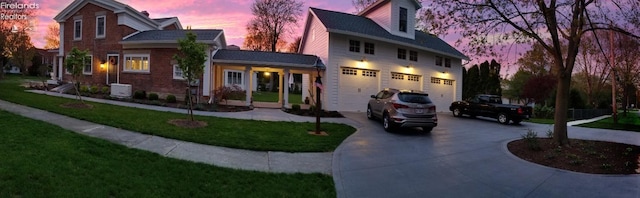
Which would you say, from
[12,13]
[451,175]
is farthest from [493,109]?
[12,13]

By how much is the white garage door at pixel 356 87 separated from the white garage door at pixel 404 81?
131cm

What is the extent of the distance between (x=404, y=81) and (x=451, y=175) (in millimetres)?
15501

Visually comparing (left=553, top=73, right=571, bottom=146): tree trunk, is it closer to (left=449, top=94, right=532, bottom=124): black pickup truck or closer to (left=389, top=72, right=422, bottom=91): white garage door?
(left=449, top=94, right=532, bottom=124): black pickup truck

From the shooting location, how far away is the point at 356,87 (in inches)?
752

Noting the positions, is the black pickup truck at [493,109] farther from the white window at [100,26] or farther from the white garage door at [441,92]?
the white window at [100,26]

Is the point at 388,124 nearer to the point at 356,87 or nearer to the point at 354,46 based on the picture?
the point at 356,87

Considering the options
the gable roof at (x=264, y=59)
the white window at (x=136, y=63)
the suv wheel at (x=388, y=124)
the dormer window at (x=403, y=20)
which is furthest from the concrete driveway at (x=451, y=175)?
the white window at (x=136, y=63)

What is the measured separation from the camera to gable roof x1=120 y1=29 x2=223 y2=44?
1764cm

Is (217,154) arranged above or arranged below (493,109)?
below

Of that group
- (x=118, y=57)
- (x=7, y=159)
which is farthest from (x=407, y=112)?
(x=118, y=57)

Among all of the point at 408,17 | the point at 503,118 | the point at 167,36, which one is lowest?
the point at 503,118

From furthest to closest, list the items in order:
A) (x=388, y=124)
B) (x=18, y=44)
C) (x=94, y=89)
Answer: (x=18, y=44) → (x=94, y=89) → (x=388, y=124)

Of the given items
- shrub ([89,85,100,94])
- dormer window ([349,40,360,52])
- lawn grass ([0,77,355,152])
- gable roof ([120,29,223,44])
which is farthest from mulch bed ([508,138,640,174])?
shrub ([89,85,100,94])

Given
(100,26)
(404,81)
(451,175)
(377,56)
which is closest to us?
(451,175)
